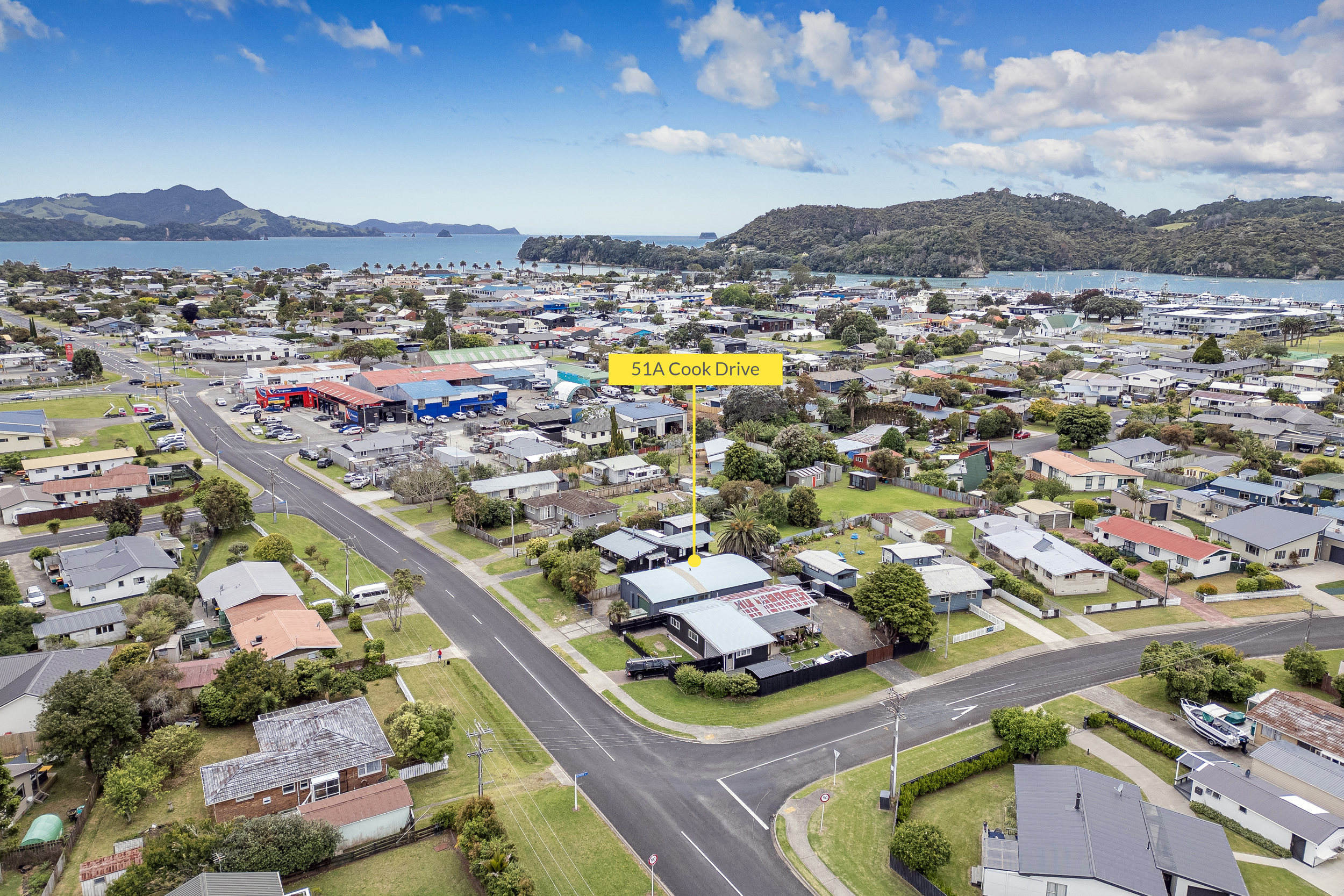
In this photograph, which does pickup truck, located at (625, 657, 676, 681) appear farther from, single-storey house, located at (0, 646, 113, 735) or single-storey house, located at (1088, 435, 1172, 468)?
single-storey house, located at (1088, 435, 1172, 468)

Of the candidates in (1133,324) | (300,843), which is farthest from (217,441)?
(1133,324)

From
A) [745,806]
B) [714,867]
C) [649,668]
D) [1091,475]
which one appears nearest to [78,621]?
[649,668]

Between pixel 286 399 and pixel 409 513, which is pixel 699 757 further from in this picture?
pixel 286 399

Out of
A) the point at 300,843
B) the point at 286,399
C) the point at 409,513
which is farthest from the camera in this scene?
the point at 286,399

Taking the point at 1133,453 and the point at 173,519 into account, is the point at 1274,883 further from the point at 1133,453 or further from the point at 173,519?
the point at 173,519

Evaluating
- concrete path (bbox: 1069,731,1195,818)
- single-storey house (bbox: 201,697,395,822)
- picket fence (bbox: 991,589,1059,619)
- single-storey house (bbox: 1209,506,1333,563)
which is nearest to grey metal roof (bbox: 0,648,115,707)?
single-storey house (bbox: 201,697,395,822)
